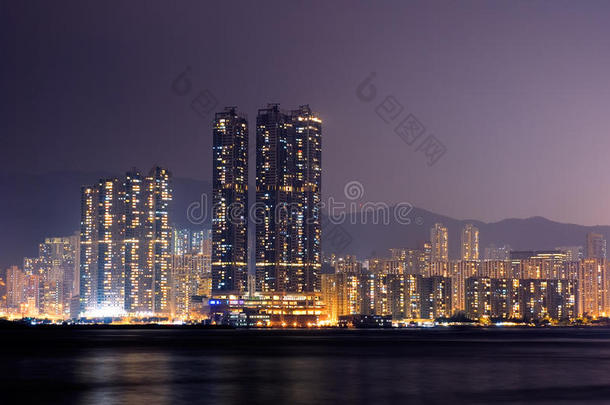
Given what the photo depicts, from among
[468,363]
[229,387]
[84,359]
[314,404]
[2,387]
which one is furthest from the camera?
[84,359]

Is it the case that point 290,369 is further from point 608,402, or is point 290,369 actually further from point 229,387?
point 608,402

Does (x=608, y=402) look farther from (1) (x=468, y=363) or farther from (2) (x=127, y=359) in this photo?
(2) (x=127, y=359)

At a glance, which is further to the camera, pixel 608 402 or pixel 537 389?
pixel 537 389

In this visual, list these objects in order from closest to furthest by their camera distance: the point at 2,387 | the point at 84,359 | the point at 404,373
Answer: the point at 2,387, the point at 404,373, the point at 84,359

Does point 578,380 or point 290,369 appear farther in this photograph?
point 290,369

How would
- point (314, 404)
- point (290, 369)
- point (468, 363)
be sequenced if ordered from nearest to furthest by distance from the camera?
point (314, 404) < point (290, 369) < point (468, 363)

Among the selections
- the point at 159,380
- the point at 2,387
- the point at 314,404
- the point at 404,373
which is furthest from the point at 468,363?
the point at 2,387

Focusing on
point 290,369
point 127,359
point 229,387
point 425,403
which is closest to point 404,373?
point 290,369

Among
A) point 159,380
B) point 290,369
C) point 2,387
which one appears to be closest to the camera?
point 2,387

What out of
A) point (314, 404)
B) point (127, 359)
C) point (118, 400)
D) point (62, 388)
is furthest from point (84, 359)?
point (314, 404)
